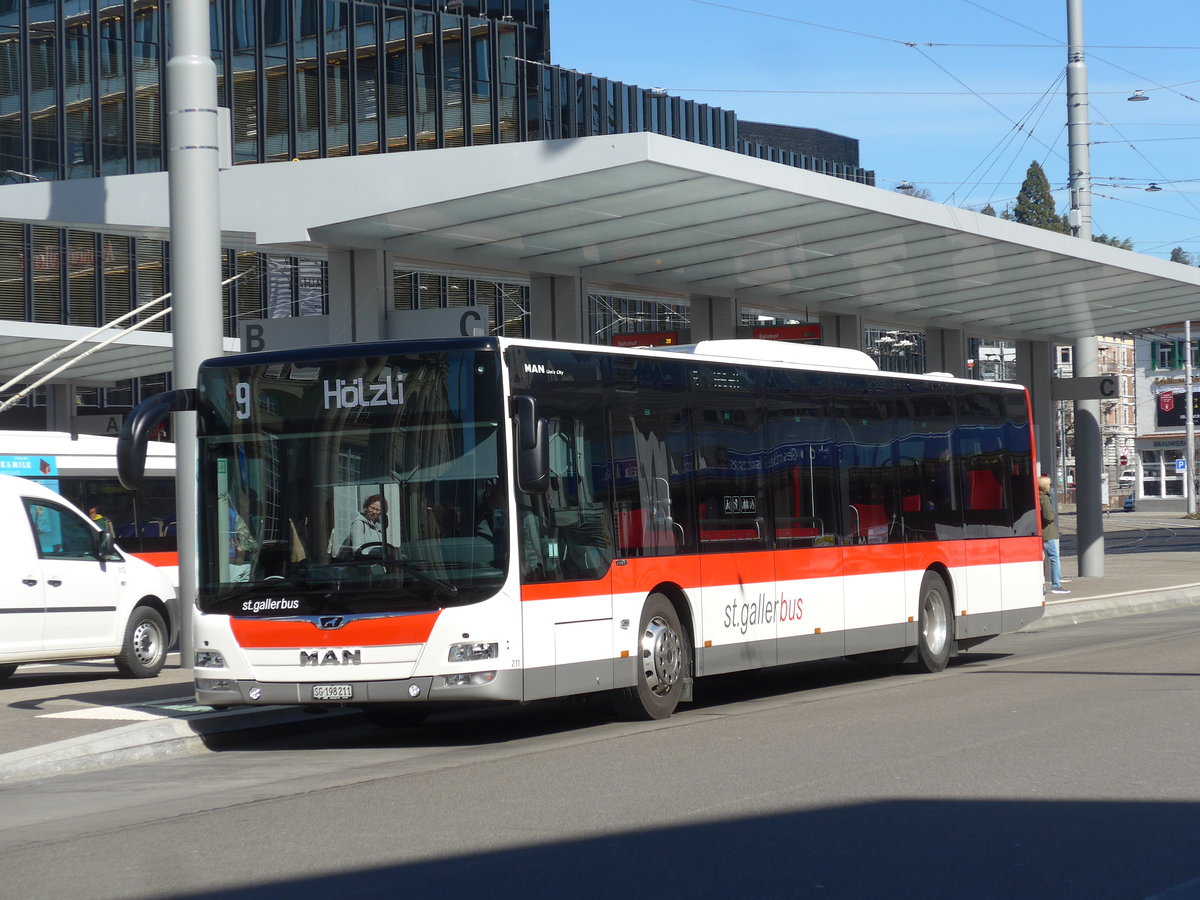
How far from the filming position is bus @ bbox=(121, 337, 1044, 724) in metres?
10.9

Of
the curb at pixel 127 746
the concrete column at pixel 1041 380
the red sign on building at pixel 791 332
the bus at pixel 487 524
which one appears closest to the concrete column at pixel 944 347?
the concrete column at pixel 1041 380

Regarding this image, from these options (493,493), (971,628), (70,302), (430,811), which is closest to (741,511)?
(493,493)

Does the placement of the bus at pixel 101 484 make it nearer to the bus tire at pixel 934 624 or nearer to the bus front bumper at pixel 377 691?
the bus tire at pixel 934 624

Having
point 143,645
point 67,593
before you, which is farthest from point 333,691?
point 143,645

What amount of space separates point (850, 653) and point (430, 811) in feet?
23.8

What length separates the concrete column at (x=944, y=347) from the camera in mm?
28219

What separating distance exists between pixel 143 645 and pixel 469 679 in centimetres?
763

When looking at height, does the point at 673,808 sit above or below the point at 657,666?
below

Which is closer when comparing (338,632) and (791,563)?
(338,632)

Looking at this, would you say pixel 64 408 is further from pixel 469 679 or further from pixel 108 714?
pixel 469 679

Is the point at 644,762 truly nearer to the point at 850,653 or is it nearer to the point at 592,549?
the point at 592,549

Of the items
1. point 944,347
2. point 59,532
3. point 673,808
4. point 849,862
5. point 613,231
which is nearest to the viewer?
point 849,862

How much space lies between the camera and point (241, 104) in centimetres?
4819

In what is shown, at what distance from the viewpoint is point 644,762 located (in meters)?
9.87
